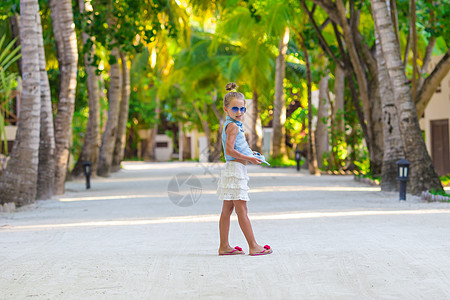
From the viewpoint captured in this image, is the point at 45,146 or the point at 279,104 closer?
the point at 45,146

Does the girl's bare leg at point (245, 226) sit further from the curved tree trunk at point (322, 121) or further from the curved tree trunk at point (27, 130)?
the curved tree trunk at point (322, 121)

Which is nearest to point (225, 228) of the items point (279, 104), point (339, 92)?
point (339, 92)

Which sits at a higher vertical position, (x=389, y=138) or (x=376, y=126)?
(x=376, y=126)

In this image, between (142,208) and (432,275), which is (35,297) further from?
(142,208)

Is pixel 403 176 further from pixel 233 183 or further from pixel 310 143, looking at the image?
pixel 310 143

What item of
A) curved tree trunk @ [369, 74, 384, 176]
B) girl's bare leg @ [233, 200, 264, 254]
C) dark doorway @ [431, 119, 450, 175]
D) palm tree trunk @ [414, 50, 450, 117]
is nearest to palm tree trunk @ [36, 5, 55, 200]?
palm tree trunk @ [414, 50, 450, 117]

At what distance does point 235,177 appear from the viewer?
723 cm

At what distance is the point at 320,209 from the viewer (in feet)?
40.3

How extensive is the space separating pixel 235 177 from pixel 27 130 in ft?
23.6

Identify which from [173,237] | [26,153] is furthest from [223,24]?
[173,237]

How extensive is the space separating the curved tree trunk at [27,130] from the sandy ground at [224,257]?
17.8 inches

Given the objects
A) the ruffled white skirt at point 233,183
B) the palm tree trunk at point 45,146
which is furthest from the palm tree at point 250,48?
the ruffled white skirt at point 233,183

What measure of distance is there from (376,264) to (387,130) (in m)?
9.95

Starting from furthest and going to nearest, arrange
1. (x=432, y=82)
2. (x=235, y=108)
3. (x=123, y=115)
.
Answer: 1. (x=123, y=115)
2. (x=432, y=82)
3. (x=235, y=108)
